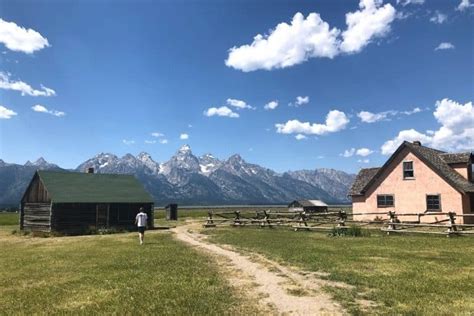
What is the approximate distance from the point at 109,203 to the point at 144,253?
954 inches

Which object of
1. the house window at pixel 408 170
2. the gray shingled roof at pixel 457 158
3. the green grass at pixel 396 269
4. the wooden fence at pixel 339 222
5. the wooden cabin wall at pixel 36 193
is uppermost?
the gray shingled roof at pixel 457 158

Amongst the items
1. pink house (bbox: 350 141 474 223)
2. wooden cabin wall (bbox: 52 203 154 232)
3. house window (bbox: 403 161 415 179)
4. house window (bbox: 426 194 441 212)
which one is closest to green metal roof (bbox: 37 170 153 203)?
wooden cabin wall (bbox: 52 203 154 232)

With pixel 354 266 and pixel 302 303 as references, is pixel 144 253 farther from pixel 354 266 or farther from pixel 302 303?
pixel 302 303

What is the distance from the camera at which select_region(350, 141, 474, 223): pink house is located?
38562mm

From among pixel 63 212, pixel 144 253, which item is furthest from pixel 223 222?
pixel 144 253

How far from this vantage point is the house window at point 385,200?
4362 centimetres

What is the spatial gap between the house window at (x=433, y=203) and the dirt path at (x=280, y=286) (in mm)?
26918

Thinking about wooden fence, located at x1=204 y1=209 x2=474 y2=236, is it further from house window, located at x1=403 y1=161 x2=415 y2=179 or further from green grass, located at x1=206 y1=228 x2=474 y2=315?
green grass, located at x1=206 y1=228 x2=474 y2=315

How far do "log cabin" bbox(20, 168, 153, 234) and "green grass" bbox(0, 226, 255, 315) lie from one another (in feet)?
71.2

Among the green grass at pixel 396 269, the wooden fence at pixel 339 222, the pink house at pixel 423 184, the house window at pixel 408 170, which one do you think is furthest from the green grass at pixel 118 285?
the house window at pixel 408 170

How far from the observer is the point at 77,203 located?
42.9 m

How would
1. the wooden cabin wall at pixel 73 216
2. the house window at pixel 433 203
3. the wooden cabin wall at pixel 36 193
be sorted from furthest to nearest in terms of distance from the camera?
the wooden cabin wall at pixel 36 193
the wooden cabin wall at pixel 73 216
the house window at pixel 433 203

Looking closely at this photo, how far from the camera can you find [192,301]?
1135 centimetres

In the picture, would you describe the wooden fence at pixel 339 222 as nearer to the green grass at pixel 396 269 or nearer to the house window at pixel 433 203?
the house window at pixel 433 203
